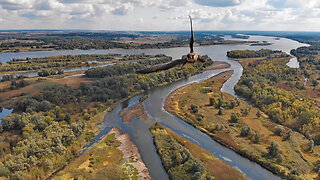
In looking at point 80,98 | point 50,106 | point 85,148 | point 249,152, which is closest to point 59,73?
point 80,98

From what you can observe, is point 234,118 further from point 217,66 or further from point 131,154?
point 217,66

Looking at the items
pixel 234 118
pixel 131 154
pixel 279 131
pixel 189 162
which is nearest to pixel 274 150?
pixel 279 131

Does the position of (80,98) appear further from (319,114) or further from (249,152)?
(319,114)

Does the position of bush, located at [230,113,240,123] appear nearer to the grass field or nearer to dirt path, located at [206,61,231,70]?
the grass field

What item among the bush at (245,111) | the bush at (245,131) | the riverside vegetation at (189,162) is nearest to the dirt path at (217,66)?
the bush at (245,111)

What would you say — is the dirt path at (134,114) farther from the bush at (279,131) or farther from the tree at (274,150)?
the bush at (279,131)

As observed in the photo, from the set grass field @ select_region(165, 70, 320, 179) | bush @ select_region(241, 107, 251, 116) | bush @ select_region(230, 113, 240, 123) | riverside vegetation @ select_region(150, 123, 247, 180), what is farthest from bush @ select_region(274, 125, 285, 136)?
riverside vegetation @ select_region(150, 123, 247, 180)

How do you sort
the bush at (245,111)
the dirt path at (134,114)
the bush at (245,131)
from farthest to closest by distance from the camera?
1. the bush at (245,111)
2. the dirt path at (134,114)
3. the bush at (245,131)
